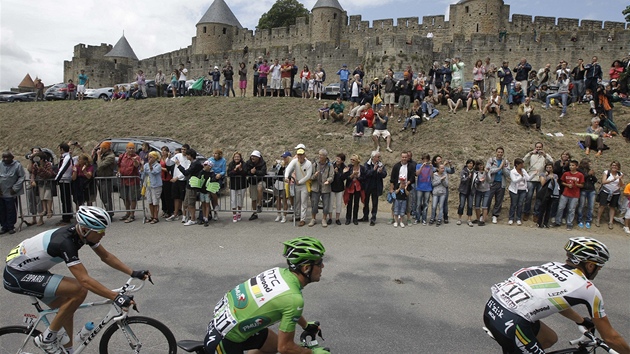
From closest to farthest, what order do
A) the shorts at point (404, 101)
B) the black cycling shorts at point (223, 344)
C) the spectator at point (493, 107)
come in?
the black cycling shorts at point (223, 344) < the spectator at point (493, 107) < the shorts at point (404, 101)

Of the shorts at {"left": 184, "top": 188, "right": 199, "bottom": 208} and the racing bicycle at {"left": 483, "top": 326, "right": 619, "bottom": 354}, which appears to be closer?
the racing bicycle at {"left": 483, "top": 326, "right": 619, "bottom": 354}

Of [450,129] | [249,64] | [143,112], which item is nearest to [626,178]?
[450,129]

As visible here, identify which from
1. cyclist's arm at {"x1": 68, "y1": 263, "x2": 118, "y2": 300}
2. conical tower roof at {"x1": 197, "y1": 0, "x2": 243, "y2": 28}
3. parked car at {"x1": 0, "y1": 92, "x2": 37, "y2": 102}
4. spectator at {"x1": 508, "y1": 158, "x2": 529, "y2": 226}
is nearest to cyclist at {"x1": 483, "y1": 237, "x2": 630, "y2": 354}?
cyclist's arm at {"x1": 68, "y1": 263, "x2": 118, "y2": 300}

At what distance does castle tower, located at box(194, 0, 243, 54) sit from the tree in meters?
7.46

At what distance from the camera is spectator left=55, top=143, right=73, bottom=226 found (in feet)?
32.5

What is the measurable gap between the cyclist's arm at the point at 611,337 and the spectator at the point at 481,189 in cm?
723

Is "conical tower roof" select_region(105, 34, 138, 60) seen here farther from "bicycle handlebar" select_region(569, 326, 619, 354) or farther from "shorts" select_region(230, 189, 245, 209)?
"bicycle handlebar" select_region(569, 326, 619, 354)

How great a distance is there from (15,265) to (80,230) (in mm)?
676

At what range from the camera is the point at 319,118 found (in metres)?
18.5

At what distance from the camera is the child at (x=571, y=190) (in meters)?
10.1

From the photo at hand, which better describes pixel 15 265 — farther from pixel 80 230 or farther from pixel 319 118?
pixel 319 118

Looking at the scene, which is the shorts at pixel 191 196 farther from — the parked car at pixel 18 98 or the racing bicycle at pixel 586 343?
the parked car at pixel 18 98

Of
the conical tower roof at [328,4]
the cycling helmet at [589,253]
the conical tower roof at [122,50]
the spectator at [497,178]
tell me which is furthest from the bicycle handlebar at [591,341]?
the conical tower roof at [122,50]

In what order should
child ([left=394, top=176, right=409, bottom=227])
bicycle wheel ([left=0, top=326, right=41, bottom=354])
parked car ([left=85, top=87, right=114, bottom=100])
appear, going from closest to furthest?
bicycle wheel ([left=0, top=326, right=41, bottom=354])
child ([left=394, top=176, right=409, bottom=227])
parked car ([left=85, top=87, right=114, bottom=100])
